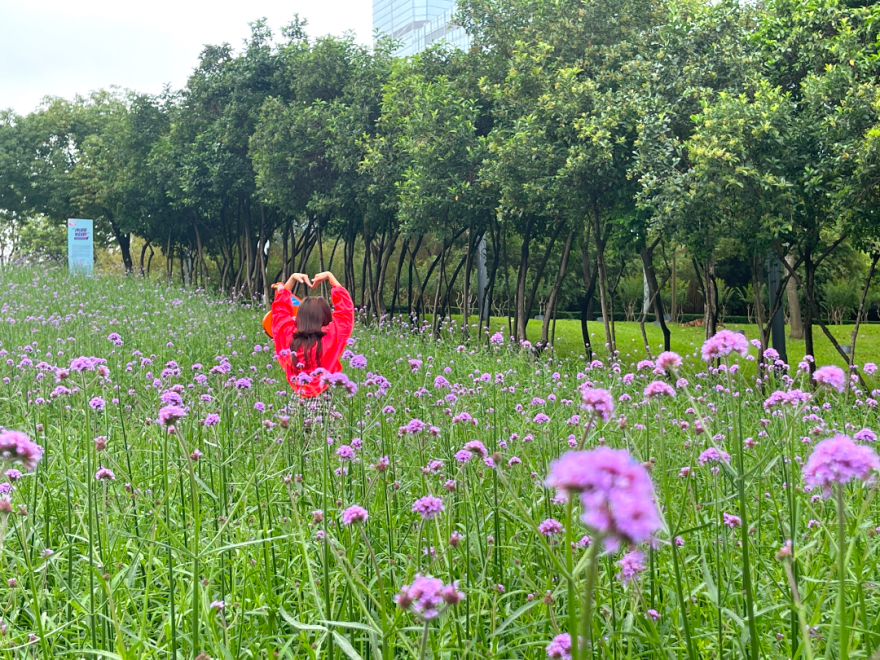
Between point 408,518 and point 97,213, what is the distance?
33.1 meters

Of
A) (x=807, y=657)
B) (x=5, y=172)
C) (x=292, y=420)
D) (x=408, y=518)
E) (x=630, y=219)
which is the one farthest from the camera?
(x=5, y=172)

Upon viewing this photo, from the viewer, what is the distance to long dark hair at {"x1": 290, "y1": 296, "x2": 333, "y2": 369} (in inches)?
274

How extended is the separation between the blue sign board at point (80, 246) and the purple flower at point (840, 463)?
927 inches

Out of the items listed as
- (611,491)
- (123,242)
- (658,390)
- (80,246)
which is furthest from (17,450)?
(123,242)

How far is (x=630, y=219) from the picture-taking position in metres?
11.9

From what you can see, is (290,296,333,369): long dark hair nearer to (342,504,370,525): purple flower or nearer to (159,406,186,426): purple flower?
(159,406,186,426): purple flower

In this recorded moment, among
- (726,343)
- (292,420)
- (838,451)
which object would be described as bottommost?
(292,420)

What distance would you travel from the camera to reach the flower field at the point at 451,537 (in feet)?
4.90

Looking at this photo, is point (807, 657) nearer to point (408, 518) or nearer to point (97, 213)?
point (408, 518)

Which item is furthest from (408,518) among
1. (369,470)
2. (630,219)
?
(630,219)

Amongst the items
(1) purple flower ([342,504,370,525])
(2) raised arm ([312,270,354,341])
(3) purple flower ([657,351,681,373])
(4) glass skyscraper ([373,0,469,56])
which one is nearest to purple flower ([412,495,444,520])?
(1) purple flower ([342,504,370,525])

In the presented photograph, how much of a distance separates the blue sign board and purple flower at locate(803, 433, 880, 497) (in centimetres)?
2355

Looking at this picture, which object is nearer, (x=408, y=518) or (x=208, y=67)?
(x=408, y=518)

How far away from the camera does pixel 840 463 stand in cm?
119
